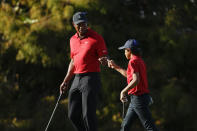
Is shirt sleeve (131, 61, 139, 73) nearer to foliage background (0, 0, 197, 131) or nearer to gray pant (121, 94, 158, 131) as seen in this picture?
gray pant (121, 94, 158, 131)

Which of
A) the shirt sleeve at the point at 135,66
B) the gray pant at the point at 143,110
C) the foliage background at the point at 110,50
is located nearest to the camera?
the shirt sleeve at the point at 135,66

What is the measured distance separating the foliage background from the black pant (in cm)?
356

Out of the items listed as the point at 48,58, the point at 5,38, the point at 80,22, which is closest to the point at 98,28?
the point at 48,58

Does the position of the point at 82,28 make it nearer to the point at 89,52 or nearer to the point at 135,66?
the point at 89,52

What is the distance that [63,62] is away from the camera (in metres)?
9.29

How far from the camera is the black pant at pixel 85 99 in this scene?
4812 millimetres

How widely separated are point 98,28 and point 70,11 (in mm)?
716

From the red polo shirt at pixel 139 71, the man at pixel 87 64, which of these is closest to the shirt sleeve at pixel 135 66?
the red polo shirt at pixel 139 71

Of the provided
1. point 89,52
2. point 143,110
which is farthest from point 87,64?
point 143,110

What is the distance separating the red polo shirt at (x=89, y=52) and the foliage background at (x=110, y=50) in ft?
12.6

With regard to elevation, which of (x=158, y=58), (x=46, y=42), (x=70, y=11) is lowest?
(x=158, y=58)

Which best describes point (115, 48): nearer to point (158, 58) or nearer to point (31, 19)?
point (158, 58)

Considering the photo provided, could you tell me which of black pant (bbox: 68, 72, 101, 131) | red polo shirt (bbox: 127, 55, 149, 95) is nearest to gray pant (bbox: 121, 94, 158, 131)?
red polo shirt (bbox: 127, 55, 149, 95)

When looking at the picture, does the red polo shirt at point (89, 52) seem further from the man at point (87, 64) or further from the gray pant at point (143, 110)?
the gray pant at point (143, 110)
